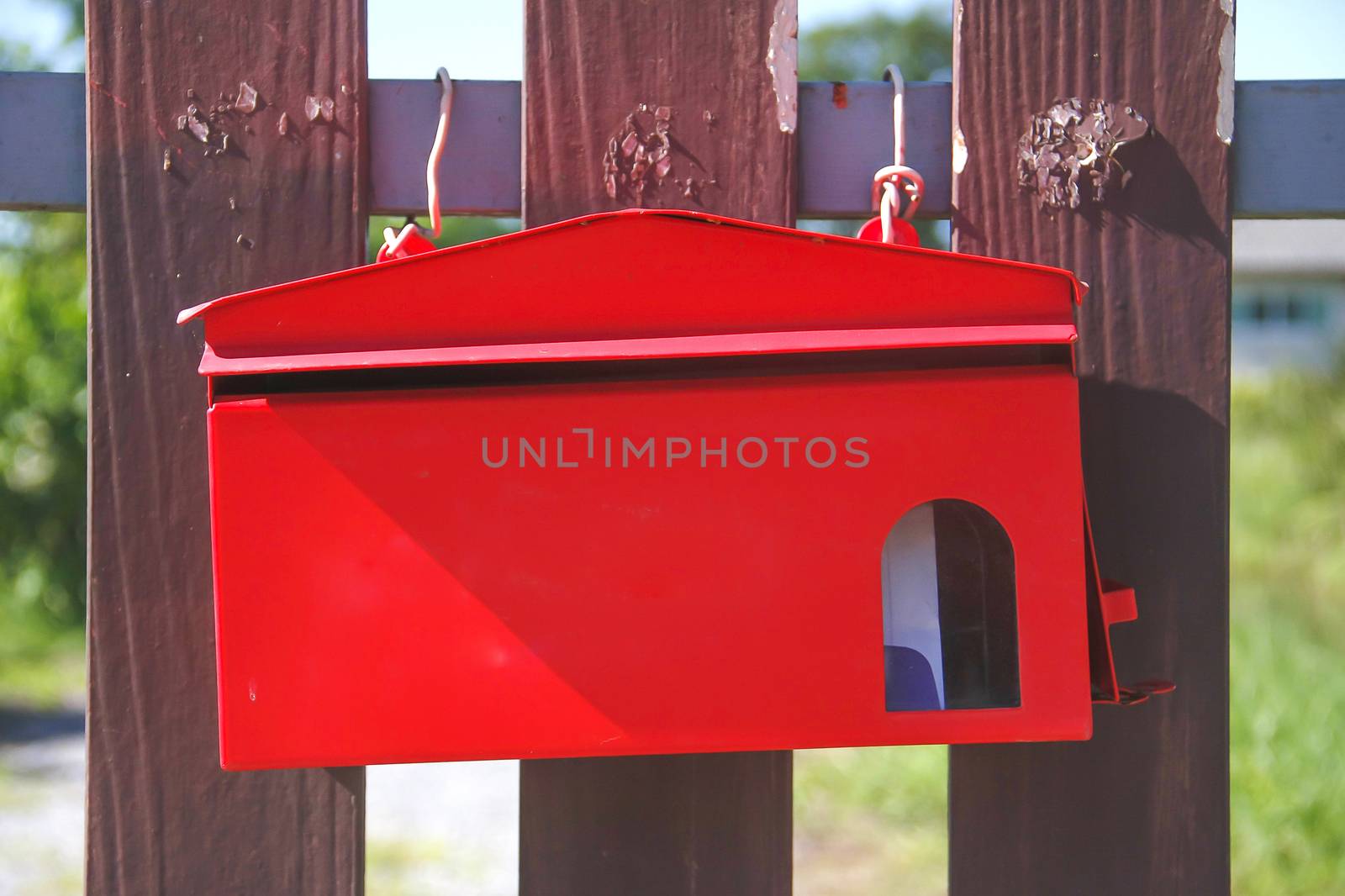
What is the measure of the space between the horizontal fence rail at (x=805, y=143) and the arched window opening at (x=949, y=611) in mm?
359

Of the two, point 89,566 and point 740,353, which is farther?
point 89,566

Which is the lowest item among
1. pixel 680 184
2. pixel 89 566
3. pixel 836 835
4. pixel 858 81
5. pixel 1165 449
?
pixel 836 835

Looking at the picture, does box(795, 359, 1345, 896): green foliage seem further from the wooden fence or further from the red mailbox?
the red mailbox

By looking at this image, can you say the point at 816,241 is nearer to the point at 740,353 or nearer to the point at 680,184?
the point at 740,353

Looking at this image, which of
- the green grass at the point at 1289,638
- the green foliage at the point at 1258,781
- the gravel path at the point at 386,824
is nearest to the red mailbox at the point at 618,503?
the green foliage at the point at 1258,781

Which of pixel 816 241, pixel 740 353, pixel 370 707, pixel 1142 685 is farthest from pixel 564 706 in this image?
pixel 1142 685

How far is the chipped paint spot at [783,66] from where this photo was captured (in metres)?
1.22

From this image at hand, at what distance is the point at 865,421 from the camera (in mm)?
1033

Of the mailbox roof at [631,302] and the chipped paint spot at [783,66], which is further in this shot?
the chipped paint spot at [783,66]

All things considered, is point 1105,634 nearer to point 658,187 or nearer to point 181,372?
point 658,187

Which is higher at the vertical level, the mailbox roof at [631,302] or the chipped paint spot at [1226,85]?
the chipped paint spot at [1226,85]

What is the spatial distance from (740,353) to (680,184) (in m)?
0.29

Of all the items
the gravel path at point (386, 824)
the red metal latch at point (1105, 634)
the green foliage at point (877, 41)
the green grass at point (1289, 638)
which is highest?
the green foliage at point (877, 41)

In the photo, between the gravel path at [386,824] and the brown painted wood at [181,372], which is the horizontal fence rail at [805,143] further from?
the gravel path at [386,824]
